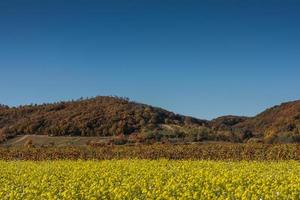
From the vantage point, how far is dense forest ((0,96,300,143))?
62.2 metres

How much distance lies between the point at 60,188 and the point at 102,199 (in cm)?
189

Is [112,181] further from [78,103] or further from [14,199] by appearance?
[78,103]

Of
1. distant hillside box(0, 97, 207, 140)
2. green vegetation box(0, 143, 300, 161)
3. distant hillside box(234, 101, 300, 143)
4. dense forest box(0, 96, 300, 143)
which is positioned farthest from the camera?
distant hillside box(0, 97, 207, 140)

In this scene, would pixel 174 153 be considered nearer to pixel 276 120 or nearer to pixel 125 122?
pixel 125 122

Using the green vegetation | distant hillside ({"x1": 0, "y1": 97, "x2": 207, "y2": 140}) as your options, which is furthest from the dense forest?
the green vegetation

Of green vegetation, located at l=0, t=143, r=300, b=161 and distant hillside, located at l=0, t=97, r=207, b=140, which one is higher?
distant hillside, located at l=0, t=97, r=207, b=140

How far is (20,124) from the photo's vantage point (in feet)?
252

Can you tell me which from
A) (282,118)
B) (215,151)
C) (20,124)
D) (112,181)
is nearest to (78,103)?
(20,124)

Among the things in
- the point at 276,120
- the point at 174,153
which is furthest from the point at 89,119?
the point at 174,153

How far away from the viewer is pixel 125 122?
71.9m

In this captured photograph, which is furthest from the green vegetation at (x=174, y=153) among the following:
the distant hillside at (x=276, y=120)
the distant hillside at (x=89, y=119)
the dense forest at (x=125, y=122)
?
the distant hillside at (x=89, y=119)

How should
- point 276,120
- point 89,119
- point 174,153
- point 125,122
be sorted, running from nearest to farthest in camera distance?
point 174,153
point 125,122
point 89,119
point 276,120

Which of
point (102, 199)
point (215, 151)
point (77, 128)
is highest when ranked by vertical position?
point (77, 128)

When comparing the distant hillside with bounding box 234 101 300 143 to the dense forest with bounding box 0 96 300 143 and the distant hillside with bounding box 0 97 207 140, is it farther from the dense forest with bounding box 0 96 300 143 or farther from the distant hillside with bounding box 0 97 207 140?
the distant hillside with bounding box 0 97 207 140
